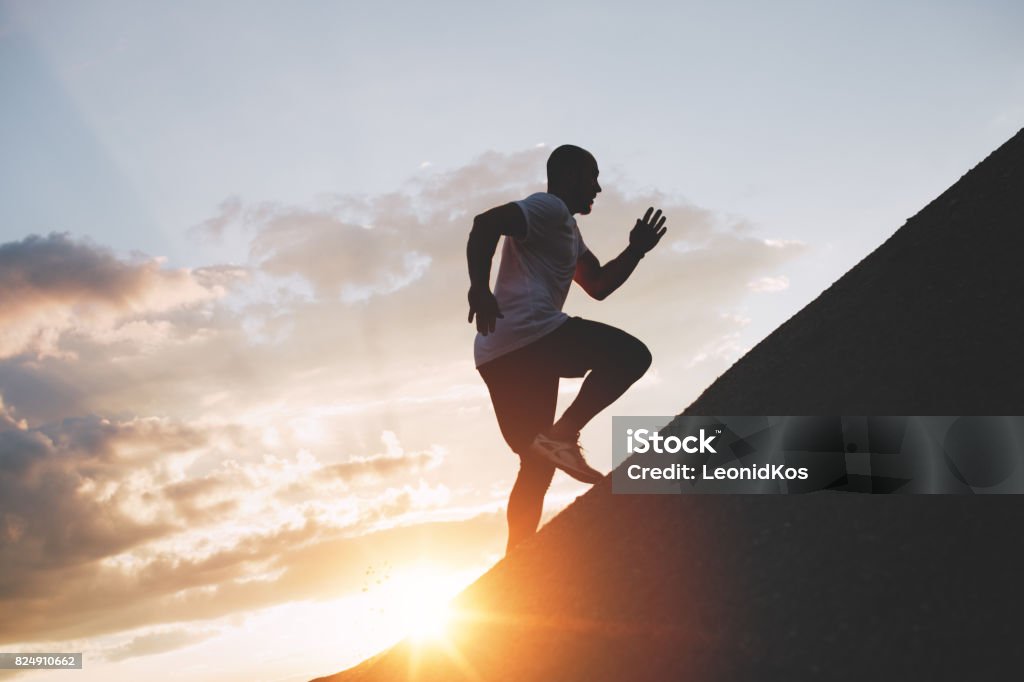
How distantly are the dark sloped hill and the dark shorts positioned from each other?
0.75 meters

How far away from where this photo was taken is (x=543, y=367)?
6.26 meters

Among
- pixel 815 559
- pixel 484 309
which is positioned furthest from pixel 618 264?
pixel 815 559

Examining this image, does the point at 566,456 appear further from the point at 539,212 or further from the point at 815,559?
the point at 815,559

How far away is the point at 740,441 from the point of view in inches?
253

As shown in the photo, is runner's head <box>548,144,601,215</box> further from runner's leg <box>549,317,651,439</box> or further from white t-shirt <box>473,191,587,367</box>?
runner's leg <box>549,317,651,439</box>

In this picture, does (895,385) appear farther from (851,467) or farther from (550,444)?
(550,444)

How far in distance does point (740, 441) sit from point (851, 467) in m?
0.81

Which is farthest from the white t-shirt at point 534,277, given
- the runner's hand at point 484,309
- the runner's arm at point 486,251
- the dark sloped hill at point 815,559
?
the dark sloped hill at point 815,559

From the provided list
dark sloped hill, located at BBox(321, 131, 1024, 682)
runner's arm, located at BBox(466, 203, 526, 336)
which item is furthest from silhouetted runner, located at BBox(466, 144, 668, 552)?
dark sloped hill, located at BBox(321, 131, 1024, 682)

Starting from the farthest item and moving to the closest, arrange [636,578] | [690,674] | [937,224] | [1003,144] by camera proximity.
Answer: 1. [1003,144]
2. [937,224]
3. [636,578]
4. [690,674]

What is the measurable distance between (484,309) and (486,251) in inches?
16.0

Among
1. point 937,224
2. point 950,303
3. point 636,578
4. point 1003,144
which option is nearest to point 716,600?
point 636,578

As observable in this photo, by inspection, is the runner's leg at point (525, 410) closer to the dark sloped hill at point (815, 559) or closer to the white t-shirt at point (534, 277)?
the white t-shirt at point (534, 277)

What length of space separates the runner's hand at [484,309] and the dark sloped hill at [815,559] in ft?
5.01
